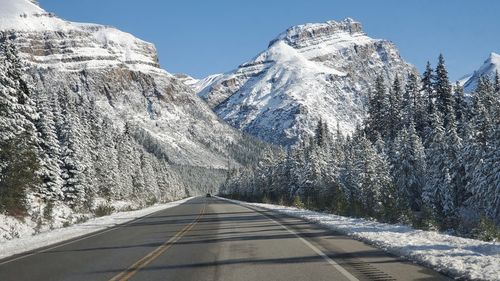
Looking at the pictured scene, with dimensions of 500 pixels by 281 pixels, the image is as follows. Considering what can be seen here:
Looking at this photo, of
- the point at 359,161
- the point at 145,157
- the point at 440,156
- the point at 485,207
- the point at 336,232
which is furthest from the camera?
the point at 145,157

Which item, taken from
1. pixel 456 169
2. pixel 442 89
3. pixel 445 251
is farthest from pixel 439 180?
pixel 445 251

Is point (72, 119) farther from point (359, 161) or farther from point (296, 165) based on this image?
point (296, 165)

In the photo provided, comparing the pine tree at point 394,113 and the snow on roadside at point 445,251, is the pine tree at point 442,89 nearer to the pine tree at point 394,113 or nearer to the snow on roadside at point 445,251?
the pine tree at point 394,113

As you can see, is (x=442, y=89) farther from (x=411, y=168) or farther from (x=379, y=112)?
(x=379, y=112)

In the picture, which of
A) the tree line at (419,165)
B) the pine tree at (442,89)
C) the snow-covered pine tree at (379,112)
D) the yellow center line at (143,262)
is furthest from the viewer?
the snow-covered pine tree at (379,112)

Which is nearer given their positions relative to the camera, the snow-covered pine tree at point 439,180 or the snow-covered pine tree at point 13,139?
the snow-covered pine tree at point 13,139

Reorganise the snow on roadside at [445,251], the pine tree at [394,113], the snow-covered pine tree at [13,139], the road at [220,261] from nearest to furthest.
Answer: the snow on roadside at [445,251] < the road at [220,261] < the snow-covered pine tree at [13,139] < the pine tree at [394,113]

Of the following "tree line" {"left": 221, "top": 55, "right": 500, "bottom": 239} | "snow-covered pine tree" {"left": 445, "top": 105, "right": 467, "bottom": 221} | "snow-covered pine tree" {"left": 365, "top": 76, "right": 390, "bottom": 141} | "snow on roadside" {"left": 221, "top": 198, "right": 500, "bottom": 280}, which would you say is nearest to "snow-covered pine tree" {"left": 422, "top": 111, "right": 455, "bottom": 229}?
"tree line" {"left": 221, "top": 55, "right": 500, "bottom": 239}

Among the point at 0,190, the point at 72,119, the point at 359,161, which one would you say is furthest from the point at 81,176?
the point at 359,161

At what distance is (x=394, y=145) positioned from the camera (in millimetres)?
56562

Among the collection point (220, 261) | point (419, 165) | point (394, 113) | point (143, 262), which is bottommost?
point (143, 262)

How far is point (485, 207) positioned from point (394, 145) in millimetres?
20331

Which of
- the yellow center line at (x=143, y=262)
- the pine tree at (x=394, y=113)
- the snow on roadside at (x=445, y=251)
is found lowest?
the yellow center line at (x=143, y=262)

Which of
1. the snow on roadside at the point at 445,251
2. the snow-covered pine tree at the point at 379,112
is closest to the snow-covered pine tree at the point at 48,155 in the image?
the snow on roadside at the point at 445,251
